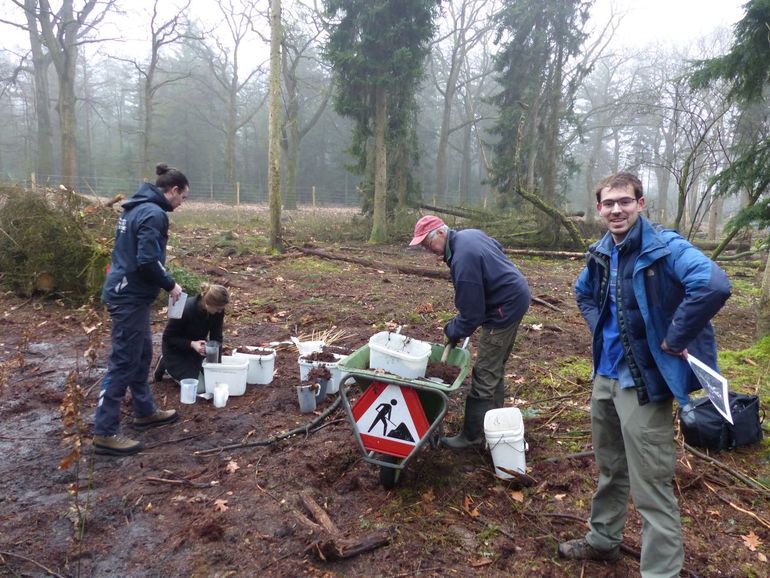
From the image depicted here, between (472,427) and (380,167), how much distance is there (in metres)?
13.7

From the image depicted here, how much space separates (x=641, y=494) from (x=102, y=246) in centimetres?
820

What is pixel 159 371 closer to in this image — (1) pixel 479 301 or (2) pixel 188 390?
(2) pixel 188 390

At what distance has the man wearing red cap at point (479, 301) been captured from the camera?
12.5 ft

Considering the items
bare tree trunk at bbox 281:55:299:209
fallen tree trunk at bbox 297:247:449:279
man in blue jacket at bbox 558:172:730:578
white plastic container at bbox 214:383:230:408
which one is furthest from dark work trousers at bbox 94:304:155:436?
bare tree trunk at bbox 281:55:299:209

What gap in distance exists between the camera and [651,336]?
240 centimetres

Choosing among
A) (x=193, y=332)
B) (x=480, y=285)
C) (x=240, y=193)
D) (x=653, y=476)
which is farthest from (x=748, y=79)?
(x=240, y=193)

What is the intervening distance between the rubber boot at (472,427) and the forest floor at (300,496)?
0.10 metres

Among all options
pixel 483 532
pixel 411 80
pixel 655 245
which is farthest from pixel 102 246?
pixel 411 80

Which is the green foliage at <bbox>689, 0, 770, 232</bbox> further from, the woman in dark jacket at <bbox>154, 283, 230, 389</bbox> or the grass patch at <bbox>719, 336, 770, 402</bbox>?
the woman in dark jacket at <bbox>154, 283, 230, 389</bbox>

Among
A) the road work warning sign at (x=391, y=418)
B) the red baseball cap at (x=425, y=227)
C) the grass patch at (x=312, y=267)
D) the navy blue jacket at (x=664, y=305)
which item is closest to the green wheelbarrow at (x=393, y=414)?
the road work warning sign at (x=391, y=418)

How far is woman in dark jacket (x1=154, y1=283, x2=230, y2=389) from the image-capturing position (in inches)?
197

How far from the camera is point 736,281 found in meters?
13.1

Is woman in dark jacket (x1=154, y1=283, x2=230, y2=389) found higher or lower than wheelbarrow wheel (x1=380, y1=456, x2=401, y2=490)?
higher

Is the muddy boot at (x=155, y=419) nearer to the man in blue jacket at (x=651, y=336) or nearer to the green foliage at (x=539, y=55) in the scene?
the man in blue jacket at (x=651, y=336)
